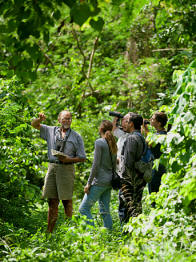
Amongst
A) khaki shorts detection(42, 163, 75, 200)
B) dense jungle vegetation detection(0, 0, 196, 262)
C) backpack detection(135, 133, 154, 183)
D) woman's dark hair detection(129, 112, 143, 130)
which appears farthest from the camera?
khaki shorts detection(42, 163, 75, 200)

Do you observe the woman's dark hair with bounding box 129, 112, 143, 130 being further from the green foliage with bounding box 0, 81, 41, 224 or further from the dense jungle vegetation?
the green foliage with bounding box 0, 81, 41, 224

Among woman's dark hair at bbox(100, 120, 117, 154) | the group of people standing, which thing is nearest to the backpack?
the group of people standing

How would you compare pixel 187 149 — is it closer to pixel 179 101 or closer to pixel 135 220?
pixel 179 101

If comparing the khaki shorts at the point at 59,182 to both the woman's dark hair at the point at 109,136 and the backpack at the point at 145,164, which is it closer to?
the woman's dark hair at the point at 109,136

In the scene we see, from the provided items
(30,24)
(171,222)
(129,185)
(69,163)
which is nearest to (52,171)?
(69,163)

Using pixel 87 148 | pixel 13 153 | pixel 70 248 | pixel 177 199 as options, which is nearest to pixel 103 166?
pixel 13 153

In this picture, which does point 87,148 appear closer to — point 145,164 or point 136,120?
point 136,120

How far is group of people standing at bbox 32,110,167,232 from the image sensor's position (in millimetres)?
5422

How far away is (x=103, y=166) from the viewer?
5801mm

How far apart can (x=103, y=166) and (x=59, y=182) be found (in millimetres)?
734

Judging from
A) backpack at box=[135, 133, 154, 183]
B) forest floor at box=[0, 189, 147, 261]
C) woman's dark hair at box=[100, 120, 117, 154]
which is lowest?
forest floor at box=[0, 189, 147, 261]

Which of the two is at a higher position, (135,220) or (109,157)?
(109,157)

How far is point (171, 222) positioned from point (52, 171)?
2669 mm

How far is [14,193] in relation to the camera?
6.17 m
